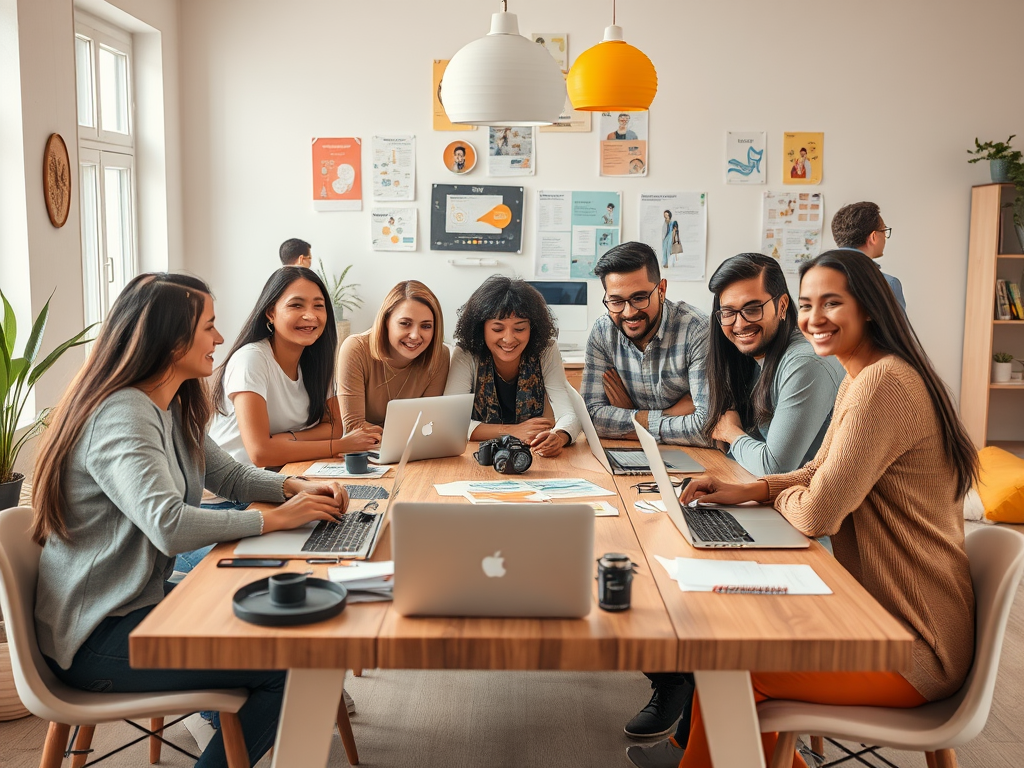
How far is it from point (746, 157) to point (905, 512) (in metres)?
3.99

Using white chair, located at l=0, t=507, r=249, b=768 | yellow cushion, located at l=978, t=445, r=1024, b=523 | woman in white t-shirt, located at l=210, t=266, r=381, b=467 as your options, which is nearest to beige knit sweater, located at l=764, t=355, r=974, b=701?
white chair, located at l=0, t=507, r=249, b=768

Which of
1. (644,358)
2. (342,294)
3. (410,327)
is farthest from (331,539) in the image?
(342,294)

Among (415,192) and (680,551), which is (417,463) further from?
(415,192)

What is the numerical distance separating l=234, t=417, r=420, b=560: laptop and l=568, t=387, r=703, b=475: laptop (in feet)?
2.34

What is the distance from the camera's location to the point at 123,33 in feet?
16.2

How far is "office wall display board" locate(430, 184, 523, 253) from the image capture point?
5.46m

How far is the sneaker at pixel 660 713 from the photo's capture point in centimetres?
244

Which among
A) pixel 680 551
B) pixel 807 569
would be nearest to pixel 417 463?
pixel 680 551

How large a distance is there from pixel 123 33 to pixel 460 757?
4247 mm

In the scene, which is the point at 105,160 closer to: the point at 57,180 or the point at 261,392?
the point at 57,180

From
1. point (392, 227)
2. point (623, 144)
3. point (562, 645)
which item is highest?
point (623, 144)

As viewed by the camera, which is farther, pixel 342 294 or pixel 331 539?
pixel 342 294

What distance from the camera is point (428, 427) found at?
8.73 feet

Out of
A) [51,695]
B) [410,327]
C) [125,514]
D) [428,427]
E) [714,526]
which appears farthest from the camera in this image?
[410,327]
